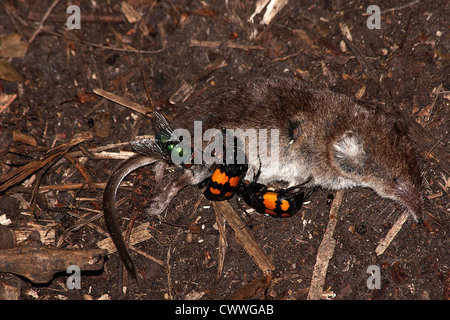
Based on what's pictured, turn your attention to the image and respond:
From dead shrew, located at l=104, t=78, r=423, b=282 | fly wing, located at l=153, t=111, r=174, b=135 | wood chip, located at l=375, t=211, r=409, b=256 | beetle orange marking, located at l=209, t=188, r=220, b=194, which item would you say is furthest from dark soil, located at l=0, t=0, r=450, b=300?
fly wing, located at l=153, t=111, r=174, b=135

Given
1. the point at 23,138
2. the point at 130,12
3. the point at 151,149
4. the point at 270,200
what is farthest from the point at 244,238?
the point at 130,12

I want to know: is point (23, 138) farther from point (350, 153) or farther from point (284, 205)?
point (350, 153)

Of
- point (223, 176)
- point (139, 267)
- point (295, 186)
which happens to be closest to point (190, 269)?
point (139, 267)

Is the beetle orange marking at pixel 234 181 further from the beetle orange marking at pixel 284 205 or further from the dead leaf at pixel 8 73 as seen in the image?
the dead leaf at pixel 8 73

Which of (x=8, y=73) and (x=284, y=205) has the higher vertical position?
(x=8, y=73)

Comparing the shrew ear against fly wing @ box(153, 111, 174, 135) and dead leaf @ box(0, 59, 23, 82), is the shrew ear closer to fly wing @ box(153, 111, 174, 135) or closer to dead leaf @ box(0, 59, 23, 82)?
fly wing @ box(153, 111, 174, 135)
